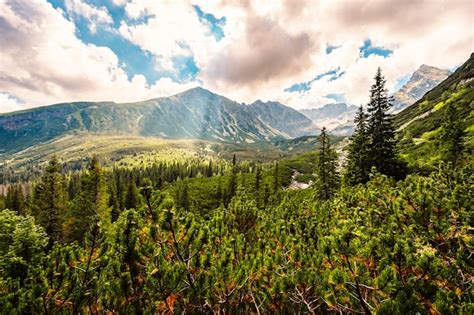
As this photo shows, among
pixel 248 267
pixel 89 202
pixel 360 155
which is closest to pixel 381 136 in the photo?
pixel 360 155

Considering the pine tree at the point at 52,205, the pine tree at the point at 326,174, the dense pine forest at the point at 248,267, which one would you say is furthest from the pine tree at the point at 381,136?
the pine tree at the point at 52,205

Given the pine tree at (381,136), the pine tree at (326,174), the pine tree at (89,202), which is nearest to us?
the pine tree at (381,136)

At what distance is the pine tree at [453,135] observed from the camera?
110 feet

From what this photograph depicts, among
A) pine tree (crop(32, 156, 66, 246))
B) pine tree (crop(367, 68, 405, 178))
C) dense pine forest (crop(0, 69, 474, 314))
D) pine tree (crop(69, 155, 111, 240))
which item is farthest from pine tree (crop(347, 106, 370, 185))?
pine tree (crop(32, 156, 66, 246))

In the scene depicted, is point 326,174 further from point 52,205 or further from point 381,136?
point 52,205

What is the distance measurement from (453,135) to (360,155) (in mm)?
13450

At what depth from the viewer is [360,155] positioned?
106ft

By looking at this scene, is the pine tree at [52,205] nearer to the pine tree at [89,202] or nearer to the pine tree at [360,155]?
the pine tree at [89,202]

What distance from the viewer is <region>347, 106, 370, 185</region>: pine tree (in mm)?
31359

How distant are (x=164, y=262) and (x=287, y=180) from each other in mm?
→ 118882

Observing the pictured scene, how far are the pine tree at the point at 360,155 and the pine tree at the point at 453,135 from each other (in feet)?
35.8

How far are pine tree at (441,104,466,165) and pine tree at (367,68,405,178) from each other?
921cm

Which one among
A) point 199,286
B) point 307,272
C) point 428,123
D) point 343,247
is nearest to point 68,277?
point 199,286

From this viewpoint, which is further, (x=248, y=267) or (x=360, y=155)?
→ (x=360, y=155)
